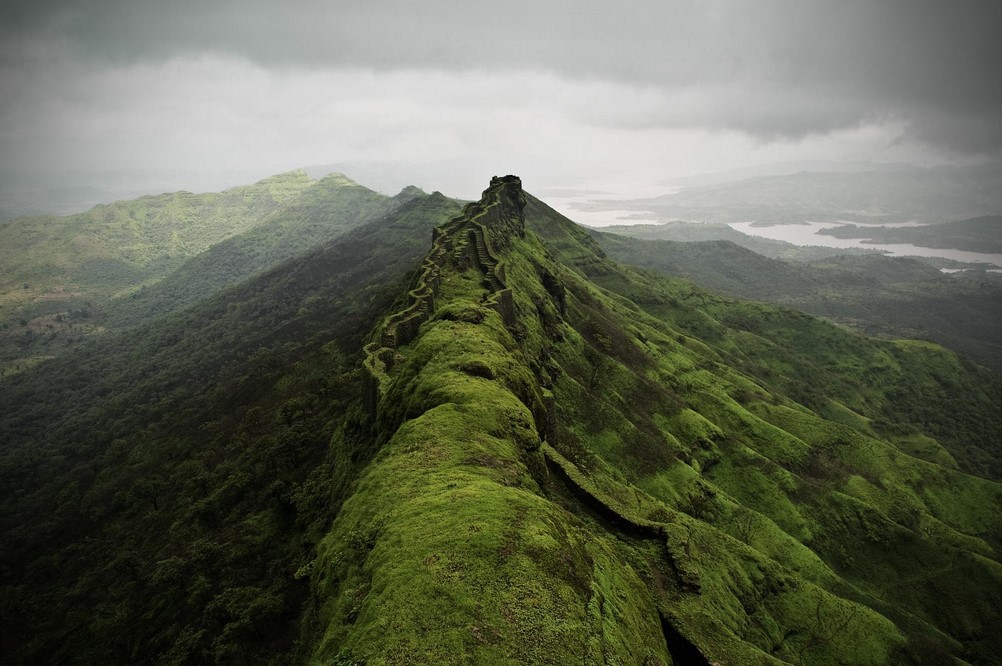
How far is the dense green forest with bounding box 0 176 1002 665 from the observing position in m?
20.7

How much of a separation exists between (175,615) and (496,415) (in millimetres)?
45882

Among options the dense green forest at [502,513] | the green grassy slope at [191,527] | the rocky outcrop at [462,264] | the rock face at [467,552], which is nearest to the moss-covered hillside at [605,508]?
the rock face at [467,552]

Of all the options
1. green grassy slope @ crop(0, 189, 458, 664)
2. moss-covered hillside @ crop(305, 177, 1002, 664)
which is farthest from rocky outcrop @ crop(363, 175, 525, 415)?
green grassy slope @ crop(0, 189, 458, 664)

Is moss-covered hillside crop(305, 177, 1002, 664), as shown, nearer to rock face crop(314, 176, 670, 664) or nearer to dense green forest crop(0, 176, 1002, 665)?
rock face crop(314, 176, 670, 664)

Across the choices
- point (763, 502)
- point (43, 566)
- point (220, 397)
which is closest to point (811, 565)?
point (763, 502)

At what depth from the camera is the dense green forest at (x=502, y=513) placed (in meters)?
20.7

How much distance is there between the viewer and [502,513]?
21938 millimetres

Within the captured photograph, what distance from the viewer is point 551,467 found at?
121 feet

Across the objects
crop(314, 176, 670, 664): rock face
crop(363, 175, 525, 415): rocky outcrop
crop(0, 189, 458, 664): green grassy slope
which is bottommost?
crop(0, 189, 458, 664): green grassy slope

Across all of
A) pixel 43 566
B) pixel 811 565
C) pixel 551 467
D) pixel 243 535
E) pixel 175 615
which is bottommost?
pixel 43 566

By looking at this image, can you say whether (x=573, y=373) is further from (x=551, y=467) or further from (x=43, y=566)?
(x=43, y=566)

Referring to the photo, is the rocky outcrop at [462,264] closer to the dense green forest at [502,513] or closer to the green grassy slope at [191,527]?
the dense green forest at [502,513]

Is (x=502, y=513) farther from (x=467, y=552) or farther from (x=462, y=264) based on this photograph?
(x=462, y=264)

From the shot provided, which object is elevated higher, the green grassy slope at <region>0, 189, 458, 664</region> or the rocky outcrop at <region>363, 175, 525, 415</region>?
the rocky outcrop at <region>363, 175, 525, 415</region>
